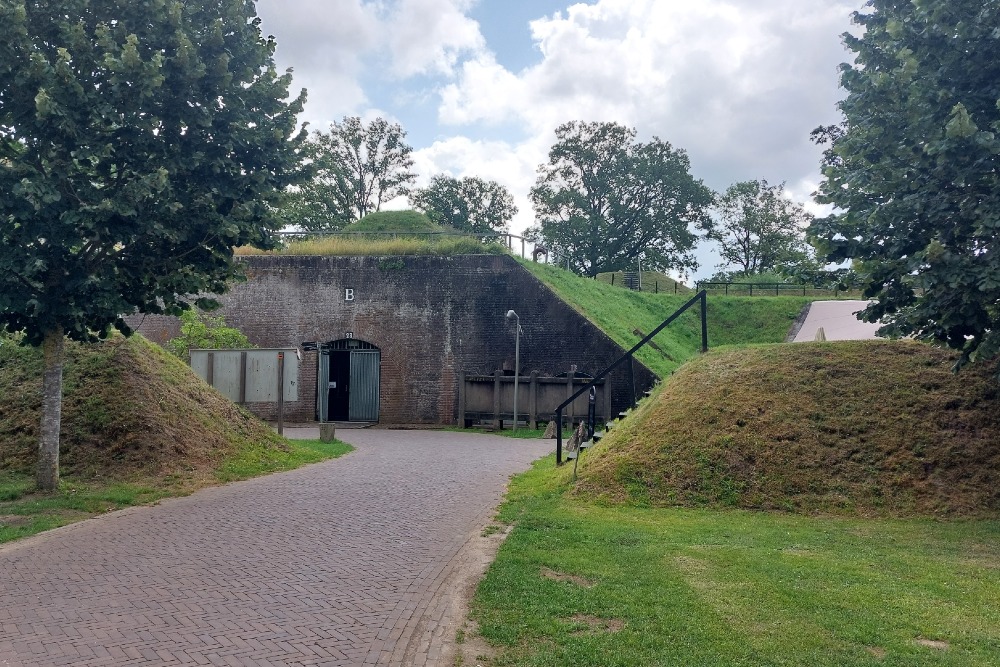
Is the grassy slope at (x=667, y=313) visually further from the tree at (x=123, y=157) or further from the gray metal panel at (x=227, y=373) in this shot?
the tree at (x=123, y=157)

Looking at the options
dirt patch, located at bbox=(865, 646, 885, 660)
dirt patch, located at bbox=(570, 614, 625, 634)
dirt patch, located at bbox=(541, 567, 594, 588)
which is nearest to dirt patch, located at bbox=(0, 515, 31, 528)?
dirt patch, located at bbox=(541, 567, 594, 588)

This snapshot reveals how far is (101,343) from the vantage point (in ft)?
48.7

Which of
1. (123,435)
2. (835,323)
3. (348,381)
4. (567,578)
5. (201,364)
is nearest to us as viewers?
(567,578)

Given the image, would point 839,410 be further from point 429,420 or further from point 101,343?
point 429,420

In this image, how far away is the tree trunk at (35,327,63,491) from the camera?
1086cm

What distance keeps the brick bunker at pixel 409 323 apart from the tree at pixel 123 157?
1504 centimetres

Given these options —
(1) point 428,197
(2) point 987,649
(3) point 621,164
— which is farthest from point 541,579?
(1) point 428,197

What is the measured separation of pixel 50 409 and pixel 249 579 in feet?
19.0

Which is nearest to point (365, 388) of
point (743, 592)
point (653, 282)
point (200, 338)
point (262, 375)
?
point (200, 338)

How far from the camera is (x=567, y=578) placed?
6.82 m

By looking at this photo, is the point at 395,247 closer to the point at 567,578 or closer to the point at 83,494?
the point at 83,494

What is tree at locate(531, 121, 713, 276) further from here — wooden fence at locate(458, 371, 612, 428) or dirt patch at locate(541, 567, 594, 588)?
dirt patch at locate(541, 567, 594, 588)

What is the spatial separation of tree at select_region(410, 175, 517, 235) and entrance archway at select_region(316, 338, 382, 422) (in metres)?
33.3

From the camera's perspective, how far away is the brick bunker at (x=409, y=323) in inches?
1021
